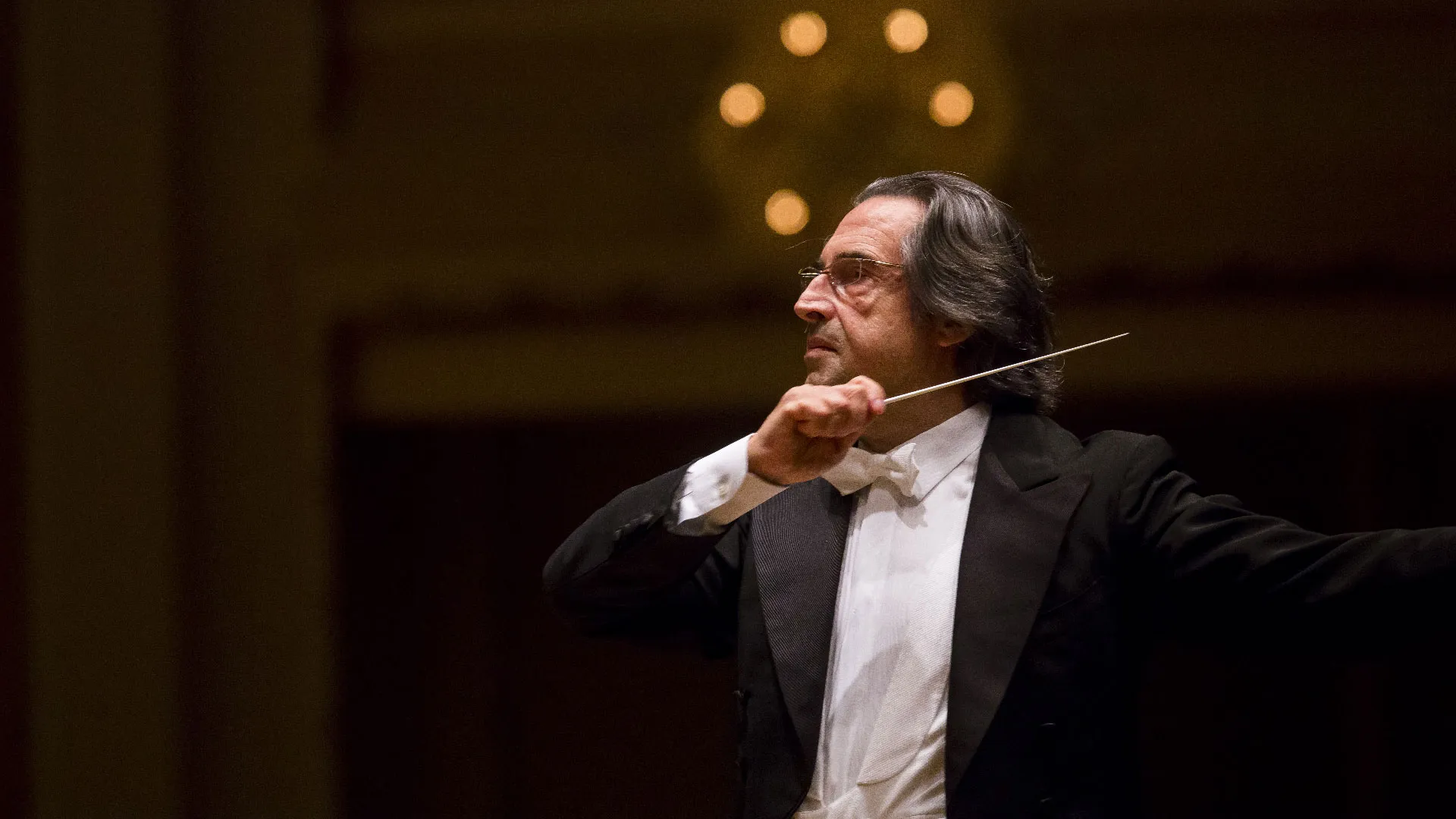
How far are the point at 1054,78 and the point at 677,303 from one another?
3.13ft

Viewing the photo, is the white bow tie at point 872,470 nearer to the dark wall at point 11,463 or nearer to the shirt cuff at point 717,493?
the shirt cuff at point 717,493

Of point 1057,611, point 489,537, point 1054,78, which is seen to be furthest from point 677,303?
point 1057,611

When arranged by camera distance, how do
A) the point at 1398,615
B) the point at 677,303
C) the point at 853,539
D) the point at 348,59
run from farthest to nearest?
the point at 348,59 < the point at 677,303 < the point at 853,539 < the point at 1398,615

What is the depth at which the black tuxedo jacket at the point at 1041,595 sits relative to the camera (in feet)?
4.94

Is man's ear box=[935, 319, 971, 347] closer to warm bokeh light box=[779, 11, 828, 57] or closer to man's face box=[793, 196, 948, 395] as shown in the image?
man's face box=[793, 196, 948, 395]

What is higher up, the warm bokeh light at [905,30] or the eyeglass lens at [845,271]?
the warm bokeh light at [905,30]

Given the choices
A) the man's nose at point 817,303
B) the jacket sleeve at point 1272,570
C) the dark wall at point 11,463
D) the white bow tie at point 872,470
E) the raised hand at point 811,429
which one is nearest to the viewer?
the jacket sleeve at point 1272,570

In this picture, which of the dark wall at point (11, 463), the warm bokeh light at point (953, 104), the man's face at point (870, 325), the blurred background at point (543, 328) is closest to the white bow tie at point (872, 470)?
the man's face at point (870, 325)

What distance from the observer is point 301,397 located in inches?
129

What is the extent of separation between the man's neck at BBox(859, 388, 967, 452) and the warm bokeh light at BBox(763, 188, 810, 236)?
1.32 metres

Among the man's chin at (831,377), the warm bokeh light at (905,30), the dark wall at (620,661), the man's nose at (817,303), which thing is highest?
the warm bokeh light at (905,30)

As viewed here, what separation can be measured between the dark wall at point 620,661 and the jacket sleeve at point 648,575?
1.34 meters

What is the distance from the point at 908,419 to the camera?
181 centimetres

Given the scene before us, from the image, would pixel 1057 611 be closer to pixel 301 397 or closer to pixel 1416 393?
pixel 1416 393
